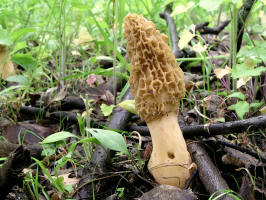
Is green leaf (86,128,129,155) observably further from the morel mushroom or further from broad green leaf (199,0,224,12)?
broad green leaf (199,0,224,12)

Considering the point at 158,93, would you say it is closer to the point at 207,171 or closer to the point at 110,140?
the point at 110,140

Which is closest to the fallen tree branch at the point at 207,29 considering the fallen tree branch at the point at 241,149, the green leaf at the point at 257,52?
the green leaf at the point at 257,52

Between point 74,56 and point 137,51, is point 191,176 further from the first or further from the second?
Result: point 74,56

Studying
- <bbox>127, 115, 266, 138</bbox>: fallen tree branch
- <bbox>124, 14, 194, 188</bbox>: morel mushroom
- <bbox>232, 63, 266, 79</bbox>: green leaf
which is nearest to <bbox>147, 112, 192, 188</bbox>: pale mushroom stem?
<bbox>124, 14, 194, 188</bbox>: morel mushroom

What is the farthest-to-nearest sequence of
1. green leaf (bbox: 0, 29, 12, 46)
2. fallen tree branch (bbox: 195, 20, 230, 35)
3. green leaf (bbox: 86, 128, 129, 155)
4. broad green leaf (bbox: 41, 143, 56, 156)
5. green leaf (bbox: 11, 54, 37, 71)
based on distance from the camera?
fallen tree branch (bbox: 195, 20, 230, 35) → green leaf (bbox: 11, 54, 37, 71) → green leaf (bbox: 0, 29, 12, 46) → broad green leaf (bbox: 41, 143, 56, 156) → green leaf (bbox: 86, 128, 129, 155)

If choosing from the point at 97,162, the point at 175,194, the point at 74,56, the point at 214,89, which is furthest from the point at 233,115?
the point at 74,56

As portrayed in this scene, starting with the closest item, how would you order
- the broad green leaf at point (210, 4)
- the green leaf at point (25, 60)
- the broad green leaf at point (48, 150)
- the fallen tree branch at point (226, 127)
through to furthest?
the broad green leaf at point (210, 4)
the fallen tree branch at point (226, 127)
the broad green leaf at point (48, 150)
the green leaf at point (25, 60)

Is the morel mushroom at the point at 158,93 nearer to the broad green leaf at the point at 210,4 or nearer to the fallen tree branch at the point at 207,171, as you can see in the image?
the fallen tree branch at the point at 207,171
